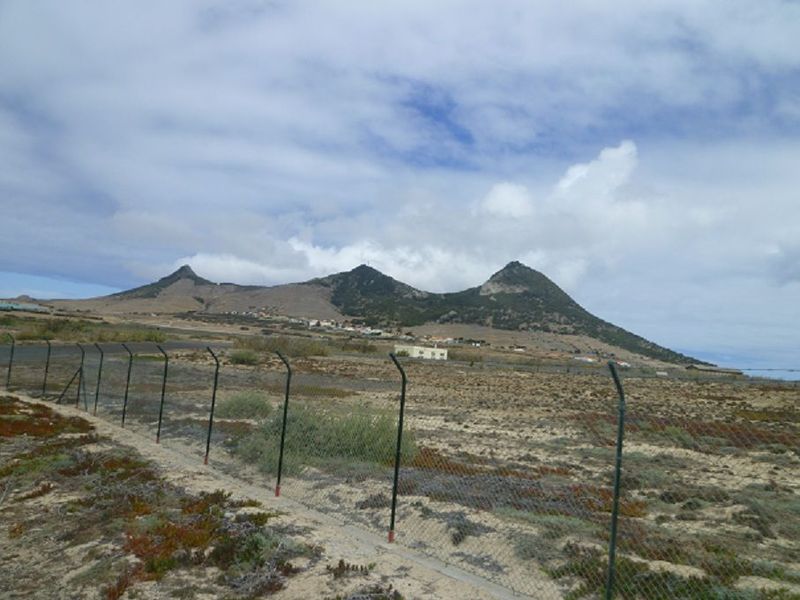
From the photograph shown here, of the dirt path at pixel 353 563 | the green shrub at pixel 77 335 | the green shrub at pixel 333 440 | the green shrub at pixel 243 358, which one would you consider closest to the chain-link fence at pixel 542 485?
the green shrub at pixel 333 440

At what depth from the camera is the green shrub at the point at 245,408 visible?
2194 centimetres

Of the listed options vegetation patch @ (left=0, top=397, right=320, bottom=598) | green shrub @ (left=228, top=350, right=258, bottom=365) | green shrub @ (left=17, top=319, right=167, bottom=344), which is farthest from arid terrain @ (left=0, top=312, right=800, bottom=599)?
green shrub @ (left=17, top=319, right=167, bottom=344)

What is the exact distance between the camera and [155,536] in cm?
877

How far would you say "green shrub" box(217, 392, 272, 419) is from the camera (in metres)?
21.9

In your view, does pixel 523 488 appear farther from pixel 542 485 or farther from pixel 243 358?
pixel 243 358

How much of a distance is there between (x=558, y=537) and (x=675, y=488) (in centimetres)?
483

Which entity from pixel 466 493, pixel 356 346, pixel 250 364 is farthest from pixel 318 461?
pixel 356 346

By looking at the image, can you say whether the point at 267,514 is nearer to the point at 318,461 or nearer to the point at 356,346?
the point at 318,461

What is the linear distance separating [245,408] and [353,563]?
49.6 ft

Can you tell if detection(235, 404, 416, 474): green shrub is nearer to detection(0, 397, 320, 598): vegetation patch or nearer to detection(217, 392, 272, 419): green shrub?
detection(0, 397, 320, 598): vegetation patch

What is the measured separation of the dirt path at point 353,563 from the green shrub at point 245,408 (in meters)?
9.45

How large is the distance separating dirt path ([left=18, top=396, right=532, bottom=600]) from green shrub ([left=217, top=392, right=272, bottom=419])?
31.0 feet

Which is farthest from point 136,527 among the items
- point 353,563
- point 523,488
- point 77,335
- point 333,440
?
point 77,335

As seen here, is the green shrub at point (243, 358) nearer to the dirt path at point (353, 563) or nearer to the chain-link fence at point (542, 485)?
the chain-link fence at point (542, 485)
